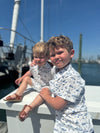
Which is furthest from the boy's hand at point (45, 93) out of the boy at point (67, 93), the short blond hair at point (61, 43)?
the short blond hair at point (61, 43)

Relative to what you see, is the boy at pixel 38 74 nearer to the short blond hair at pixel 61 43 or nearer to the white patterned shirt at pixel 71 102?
the short blond hair at pixel 61 43

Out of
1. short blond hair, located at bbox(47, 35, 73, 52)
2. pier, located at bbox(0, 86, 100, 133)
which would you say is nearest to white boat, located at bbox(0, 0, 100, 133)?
pier, located at bbox(0, 86, 100, 133)

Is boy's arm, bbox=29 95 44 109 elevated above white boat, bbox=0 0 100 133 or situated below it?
above

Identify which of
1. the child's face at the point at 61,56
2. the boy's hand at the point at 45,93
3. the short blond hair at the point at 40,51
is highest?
the short blond hair at the point at 40,51

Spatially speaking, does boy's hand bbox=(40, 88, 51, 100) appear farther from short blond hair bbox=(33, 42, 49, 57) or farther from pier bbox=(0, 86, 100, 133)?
short blond hair bbox=(33, 42, 49, 57)

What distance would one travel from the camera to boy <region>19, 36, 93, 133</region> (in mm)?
870

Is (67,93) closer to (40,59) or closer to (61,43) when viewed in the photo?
(61,43)

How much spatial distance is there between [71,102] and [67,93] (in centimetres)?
12

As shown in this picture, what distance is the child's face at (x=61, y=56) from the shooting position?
0.92 metres

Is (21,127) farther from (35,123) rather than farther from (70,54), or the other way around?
(70,54)

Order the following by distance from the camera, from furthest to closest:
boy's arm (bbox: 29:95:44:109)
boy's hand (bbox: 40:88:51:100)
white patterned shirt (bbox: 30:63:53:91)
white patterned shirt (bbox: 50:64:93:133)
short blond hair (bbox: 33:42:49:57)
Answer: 1. white patterned shirt (bbox: 30:63:53:91)
2. short blond hair (bbox: 33:42:49:57)
3. boy's arm (bbox: 29:95:44:109)
4. boy's hand (bbox: 40:88:51:100)
5. white patterned shirt (bbox: 50:64:93:133)

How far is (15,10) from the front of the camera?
9.91 metres

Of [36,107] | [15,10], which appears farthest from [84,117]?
[15,10]

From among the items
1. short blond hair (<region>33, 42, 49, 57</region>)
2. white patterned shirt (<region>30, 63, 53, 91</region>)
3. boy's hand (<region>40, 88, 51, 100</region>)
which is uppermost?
short blond hair (<region>33, 42, 49, 57</region>)
